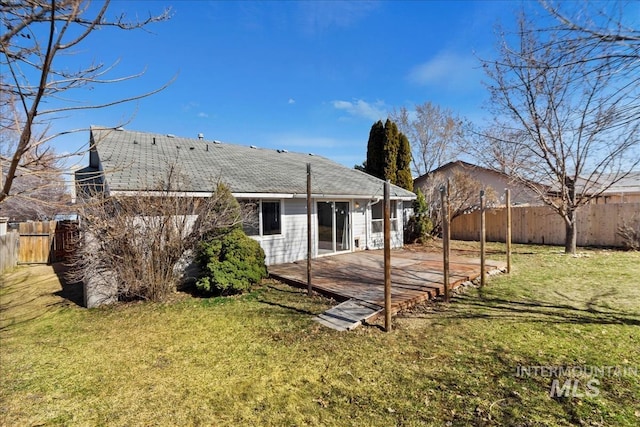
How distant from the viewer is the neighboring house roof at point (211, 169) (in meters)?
8.27

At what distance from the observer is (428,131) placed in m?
28.5

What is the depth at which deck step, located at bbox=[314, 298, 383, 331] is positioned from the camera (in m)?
5.33

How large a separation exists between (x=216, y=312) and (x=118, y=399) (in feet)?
8.99

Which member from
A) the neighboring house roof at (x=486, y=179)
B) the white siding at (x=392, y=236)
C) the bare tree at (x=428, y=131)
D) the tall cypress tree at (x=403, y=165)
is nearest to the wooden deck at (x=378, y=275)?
the white siding at (x=392, y=236)

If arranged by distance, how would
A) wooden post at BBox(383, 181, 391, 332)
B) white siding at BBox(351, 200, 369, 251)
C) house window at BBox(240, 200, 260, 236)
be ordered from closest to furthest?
wooden post at BBox(383, 181, 391, 332)
house window at BBox(240, 200, 260, 236)
white siding at BBox(351, 200, 369, 251)

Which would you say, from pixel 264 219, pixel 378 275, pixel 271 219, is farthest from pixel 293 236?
pixel 378 275

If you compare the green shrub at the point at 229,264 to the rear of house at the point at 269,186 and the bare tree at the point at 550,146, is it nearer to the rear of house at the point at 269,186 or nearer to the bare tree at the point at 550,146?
the rear of house at the point at 269,186

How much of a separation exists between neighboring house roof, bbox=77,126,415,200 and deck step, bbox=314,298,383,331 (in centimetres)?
458

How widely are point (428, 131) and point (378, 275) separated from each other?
77.5ft

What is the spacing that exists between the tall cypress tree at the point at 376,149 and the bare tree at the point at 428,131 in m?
11.3

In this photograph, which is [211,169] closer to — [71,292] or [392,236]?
[71,292]

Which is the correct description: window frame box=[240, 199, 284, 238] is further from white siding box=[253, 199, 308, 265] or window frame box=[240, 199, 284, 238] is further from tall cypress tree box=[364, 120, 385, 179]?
tall cypress tree box=[364, 120, 385, 179]

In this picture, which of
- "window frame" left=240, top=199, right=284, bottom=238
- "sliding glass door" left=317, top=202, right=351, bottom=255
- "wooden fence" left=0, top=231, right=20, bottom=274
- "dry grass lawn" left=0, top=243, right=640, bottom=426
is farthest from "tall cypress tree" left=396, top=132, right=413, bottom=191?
"wooden fence" left=0, top=231, right=20, bottom=274

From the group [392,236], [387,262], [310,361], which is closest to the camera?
[310,361]
